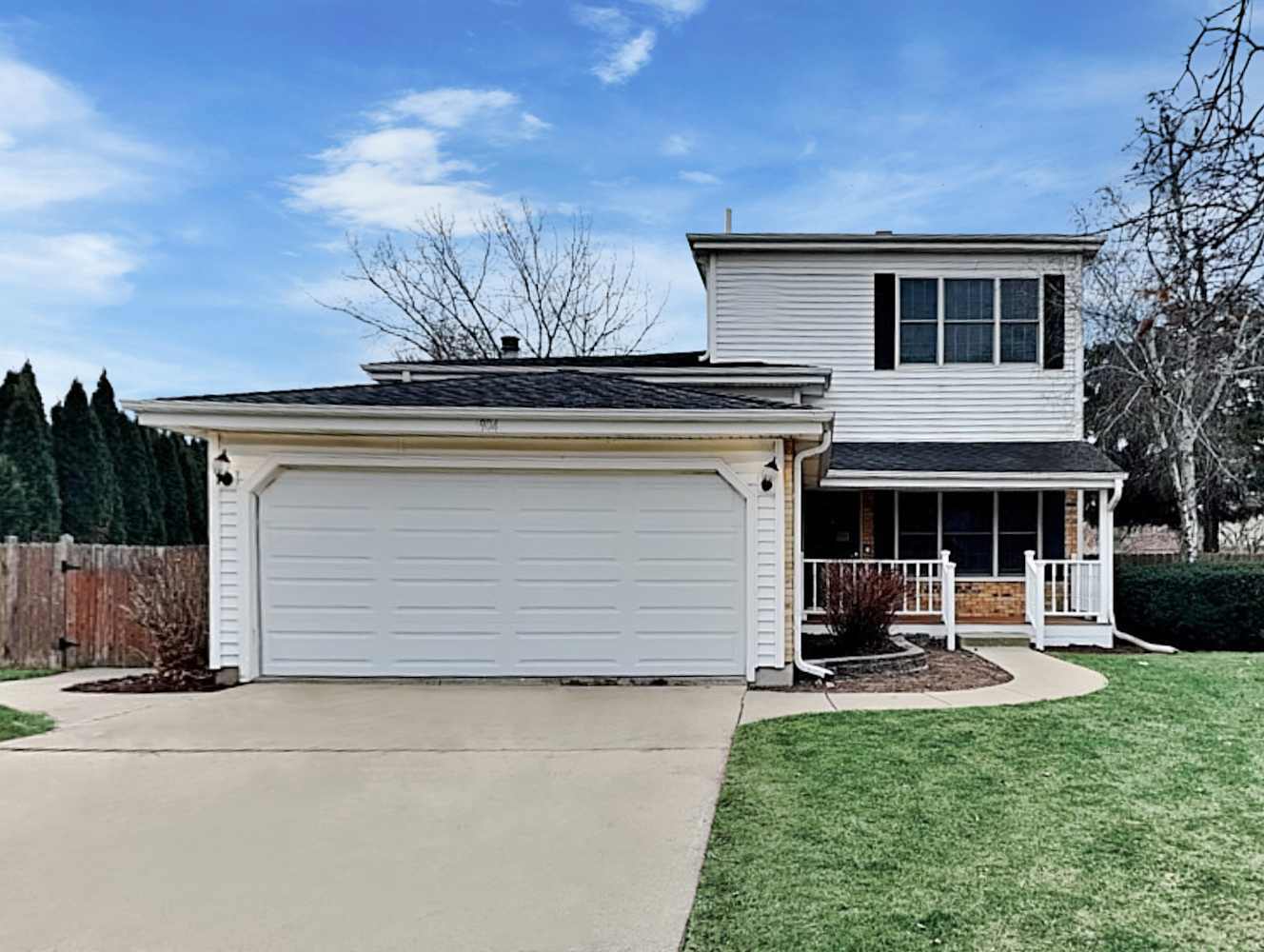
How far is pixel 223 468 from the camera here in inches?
337

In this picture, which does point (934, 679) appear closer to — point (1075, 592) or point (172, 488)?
point (1075, 592)

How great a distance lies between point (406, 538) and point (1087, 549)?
18440 mm

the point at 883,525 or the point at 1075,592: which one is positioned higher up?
the point at 883,525

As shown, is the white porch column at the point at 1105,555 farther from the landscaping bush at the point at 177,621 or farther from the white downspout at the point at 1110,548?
the landscaping bush at the point at 177,621

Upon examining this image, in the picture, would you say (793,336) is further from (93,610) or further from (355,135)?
(93,610)

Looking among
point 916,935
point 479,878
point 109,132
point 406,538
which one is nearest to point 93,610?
point 406,538

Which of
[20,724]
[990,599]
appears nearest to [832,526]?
[990,599]

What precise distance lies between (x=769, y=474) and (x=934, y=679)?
282 cm

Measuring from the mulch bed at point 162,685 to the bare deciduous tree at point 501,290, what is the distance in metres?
16.8

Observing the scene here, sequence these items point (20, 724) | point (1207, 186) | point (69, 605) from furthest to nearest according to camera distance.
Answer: point (69, 605) < point (20, 724) < point (1207, 186)

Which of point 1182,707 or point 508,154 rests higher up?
point 508,154

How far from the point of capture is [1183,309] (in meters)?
3.86

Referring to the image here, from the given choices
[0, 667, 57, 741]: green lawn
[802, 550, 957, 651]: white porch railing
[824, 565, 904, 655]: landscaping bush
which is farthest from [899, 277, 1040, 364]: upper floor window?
[0, 667, 57, 741]: green lawn

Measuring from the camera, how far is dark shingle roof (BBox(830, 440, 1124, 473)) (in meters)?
12.8
